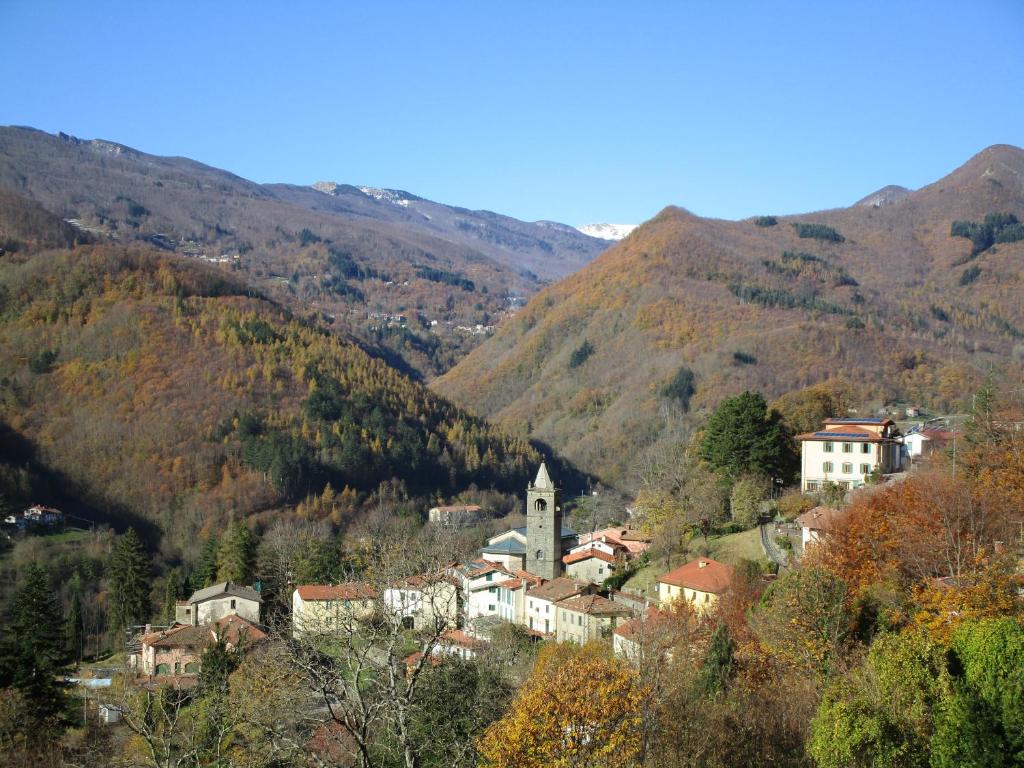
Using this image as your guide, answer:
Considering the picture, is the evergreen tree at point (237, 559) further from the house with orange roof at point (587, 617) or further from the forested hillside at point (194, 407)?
the house with orange roof at point (587, 617)

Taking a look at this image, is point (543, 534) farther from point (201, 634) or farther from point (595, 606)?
point (201, 634)

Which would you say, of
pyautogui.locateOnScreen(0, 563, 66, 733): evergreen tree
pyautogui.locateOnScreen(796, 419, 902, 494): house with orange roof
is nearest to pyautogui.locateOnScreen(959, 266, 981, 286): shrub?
pyautogui.locateOnScreen(796, 419, 902, 494): house with orange roof

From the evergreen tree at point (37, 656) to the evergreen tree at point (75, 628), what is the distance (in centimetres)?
478

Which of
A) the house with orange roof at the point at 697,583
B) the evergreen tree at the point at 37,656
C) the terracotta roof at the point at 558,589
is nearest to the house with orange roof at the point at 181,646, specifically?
the evergreen tree at the point at 37,656

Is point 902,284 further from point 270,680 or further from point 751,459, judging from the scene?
point 270,680

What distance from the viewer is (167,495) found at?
3076 inches

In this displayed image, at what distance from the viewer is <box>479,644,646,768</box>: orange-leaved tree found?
18.2 meters

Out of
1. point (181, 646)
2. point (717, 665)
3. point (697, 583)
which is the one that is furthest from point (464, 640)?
point (717, 665)

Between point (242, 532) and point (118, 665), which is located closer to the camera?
point (118, 665)

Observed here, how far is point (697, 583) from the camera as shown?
111 ft

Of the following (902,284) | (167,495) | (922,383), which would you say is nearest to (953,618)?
(167,495)

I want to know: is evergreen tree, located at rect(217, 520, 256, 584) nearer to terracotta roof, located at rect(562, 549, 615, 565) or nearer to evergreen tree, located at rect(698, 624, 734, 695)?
terracotta roof, located at rect(562, 549, 615, 565)

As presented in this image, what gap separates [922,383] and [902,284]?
90.2 metres

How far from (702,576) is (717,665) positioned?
1014 centimetres
